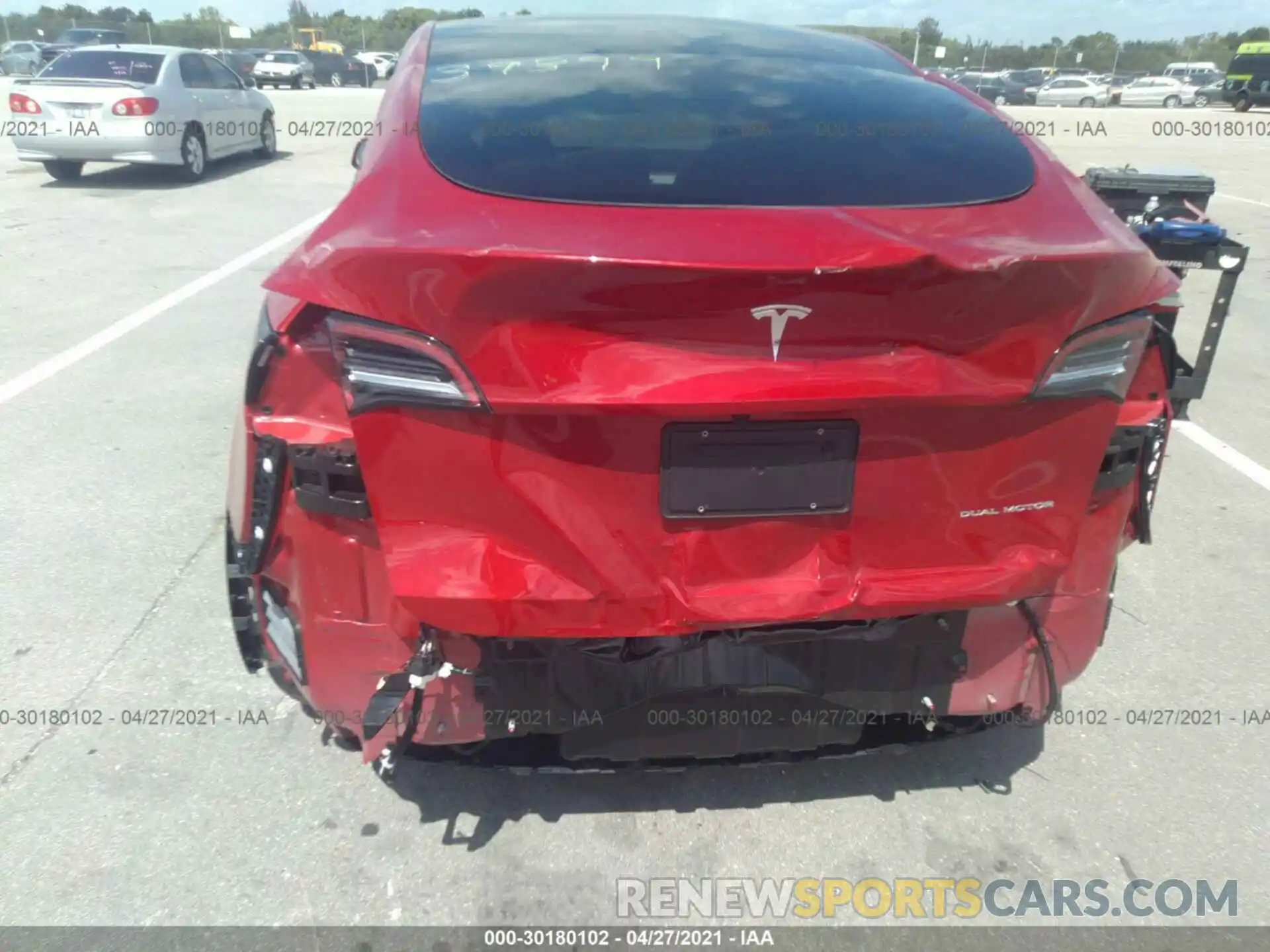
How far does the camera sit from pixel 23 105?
464 inches

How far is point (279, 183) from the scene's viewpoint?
12984 millimetres

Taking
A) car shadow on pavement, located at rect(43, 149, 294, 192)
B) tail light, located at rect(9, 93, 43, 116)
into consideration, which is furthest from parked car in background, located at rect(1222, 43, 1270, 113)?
tail light, located at rect(9, 93, 43, 116)

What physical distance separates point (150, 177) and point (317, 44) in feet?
158

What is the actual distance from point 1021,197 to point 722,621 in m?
1.08

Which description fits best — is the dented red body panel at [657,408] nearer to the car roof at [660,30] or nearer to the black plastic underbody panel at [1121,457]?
the black plastic underbody panel at [1121,457]

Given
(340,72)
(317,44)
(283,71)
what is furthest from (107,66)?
(317,44)

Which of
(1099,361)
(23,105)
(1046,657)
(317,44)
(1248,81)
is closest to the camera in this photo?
(1099,361)

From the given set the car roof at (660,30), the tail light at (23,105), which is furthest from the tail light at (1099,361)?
the tail light at (23,105)

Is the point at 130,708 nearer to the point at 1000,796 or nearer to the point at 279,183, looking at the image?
the point at 1000,796

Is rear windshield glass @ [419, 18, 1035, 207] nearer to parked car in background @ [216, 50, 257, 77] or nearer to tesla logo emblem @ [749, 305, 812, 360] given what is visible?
tesla logo emblem @ [749, 305, 812, 360]

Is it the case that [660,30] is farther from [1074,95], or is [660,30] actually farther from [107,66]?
[1074,95]

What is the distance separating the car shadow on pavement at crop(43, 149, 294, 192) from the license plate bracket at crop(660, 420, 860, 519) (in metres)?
12.4

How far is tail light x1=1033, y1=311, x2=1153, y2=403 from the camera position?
75.9 inches

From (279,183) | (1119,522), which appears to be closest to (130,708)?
(1119,522)
